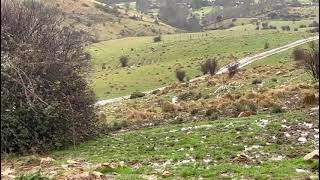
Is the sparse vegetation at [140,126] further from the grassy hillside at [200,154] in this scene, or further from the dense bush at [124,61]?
the dense bush at [124,61]

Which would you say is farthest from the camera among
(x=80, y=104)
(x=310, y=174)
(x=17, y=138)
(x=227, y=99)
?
(x=227, y=99)

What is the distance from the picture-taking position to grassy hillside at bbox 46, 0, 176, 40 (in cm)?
12336

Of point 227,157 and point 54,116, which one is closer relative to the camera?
point 227,157

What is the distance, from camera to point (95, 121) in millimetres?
25141

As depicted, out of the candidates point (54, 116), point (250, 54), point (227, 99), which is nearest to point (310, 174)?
point (54, 116)

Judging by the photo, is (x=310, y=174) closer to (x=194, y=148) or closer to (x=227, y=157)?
(x=227, y=157)

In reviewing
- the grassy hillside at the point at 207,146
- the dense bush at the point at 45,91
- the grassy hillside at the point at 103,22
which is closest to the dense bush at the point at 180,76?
the grassy hillside at the point at 207,146

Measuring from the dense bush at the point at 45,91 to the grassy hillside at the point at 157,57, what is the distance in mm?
29324

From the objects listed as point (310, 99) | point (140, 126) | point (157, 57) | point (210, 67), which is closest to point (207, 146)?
point (140, 126)

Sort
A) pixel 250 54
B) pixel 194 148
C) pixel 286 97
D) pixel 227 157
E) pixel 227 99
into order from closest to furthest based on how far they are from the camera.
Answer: pixel 227 157 < pixel 194 148 < pixel 286 97 < pixel 227 99 < pixel 250 54

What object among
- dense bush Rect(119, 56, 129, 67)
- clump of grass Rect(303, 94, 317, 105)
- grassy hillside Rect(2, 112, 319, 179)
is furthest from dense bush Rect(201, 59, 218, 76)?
grassy hillside Rect(2, 112, 319, 179)

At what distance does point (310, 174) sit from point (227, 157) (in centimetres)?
384

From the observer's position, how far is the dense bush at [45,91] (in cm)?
1941

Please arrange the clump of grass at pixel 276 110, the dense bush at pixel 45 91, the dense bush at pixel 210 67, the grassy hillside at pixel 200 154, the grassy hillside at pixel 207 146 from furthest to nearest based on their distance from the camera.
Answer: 1. the dense bush at pixel 210 67
2. the clump of grass at pixel 276 110
3. the dense bush at pixel 45 91
4. the grassy hillside at pixel 207 146
5. the grassy hillside at pixel 200 154
